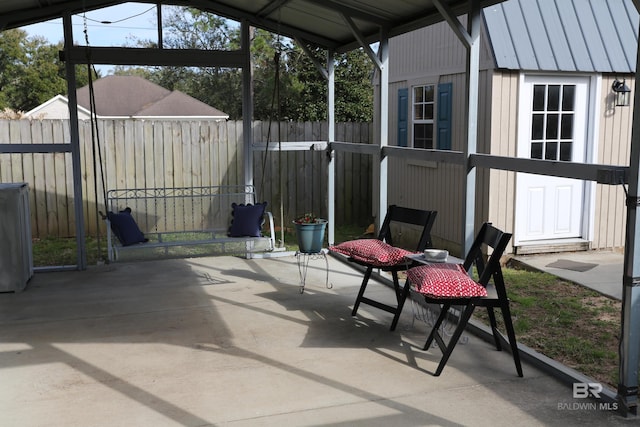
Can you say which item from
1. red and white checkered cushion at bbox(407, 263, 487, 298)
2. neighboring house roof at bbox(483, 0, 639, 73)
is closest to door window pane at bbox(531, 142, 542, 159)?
neighboring house roof at bbox(483, 0, 639, 73)

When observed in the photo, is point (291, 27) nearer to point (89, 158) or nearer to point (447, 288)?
point (89, 158)

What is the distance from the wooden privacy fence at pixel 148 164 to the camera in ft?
Result: 26.9

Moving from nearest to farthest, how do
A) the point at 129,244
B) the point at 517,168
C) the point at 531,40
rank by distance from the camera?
1. the point at 517,168
2. the point at 129,244
3. the point at 531,40

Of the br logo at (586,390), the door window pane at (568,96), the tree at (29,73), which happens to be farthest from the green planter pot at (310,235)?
the tree at (29,73)

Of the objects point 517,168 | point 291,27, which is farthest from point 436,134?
point 517,168

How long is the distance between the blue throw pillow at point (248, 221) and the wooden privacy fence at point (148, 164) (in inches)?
56.8

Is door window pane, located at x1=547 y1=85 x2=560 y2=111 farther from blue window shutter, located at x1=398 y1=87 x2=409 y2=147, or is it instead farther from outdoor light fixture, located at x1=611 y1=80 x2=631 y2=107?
blue window shutter, located at x1=398 y1=87 x2=409 y2=147

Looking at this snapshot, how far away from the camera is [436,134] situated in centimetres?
766

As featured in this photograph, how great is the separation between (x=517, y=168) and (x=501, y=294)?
2.62 feet

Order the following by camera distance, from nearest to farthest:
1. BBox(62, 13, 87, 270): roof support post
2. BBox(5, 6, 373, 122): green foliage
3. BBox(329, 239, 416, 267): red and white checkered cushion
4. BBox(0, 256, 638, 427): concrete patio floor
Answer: BBox(0, 256, 638, 427): concrete patio floor → BBox(329, 239, 416, 267): red and white checkered cushion → BBox(62, 13, 87, 270): roof support post → BBox(5, 6, 373, 122): green foliage

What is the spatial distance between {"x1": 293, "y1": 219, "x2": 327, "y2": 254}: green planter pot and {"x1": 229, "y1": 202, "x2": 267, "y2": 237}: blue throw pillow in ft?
1.31

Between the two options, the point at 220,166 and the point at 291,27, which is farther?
the point at 220,166

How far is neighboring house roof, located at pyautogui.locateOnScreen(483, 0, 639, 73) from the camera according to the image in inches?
259

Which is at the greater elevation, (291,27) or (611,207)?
(291,27)
